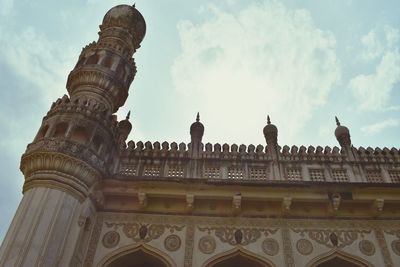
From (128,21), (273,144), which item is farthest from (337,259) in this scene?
(128,21)

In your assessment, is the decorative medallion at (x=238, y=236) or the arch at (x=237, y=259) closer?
the arch at (x=237, y=259)

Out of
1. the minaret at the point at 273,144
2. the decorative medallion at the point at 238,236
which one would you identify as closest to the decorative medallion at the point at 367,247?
the minaret at the point at 273,144

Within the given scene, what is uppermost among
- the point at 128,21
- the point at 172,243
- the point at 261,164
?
the point at 128,21

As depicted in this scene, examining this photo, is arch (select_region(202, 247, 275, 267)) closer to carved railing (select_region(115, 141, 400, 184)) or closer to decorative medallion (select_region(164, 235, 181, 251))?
decorative medallion (select_region(164, 235, 181, 251))

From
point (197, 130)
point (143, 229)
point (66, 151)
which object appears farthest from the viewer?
point (197, 130)

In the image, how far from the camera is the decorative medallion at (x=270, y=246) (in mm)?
7887

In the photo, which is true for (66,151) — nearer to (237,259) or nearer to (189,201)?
(189,201)

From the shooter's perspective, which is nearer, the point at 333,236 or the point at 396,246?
the point at 396,246

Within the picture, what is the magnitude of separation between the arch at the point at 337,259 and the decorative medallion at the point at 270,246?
679mm

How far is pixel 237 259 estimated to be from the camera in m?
8.03

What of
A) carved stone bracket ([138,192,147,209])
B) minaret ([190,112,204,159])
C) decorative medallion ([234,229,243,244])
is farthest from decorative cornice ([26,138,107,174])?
decorative medallion ([234,229,243,244])

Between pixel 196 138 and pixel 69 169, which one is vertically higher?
pixel 196 138

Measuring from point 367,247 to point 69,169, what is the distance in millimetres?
6149

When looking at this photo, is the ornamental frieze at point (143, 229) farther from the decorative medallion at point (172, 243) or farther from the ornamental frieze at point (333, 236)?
the ornamental frieze at point (333, 236)
